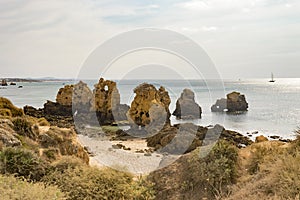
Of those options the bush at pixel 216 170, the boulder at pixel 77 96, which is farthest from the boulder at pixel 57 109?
the bush at pixel 216 170

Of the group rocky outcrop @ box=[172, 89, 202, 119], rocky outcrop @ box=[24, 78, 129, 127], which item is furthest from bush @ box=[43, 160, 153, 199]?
rocky outcrop @ box=[172, 89, 202, 119]

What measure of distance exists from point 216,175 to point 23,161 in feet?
15.7

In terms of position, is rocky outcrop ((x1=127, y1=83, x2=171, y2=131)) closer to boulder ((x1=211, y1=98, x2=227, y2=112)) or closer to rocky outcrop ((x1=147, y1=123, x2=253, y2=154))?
rocky outcrop ((x1=147, y1=123, x2=253, y2=154))

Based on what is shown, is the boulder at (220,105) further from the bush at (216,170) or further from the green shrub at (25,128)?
the bush at (216,170)

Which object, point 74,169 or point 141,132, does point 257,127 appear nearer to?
point 141,132

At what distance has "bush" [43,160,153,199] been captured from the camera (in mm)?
7137

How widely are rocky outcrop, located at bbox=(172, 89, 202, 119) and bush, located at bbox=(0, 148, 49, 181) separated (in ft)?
154

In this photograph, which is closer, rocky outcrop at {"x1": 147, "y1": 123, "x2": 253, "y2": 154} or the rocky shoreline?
rocky outcrop at {"x1": 147, "y1": 123, "x2": 253, "y2": 154}

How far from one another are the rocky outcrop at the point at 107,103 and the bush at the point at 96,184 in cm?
3602

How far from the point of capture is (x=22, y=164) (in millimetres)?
8367

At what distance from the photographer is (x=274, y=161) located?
Answer: 7.69m

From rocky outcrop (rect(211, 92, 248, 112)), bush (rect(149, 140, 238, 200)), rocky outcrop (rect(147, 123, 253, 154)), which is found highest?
bush (rect(149, 140, 238, 200))

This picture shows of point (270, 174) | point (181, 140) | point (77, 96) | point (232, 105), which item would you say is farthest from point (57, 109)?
point (270, 174)

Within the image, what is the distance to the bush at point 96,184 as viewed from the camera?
23.4 feet
